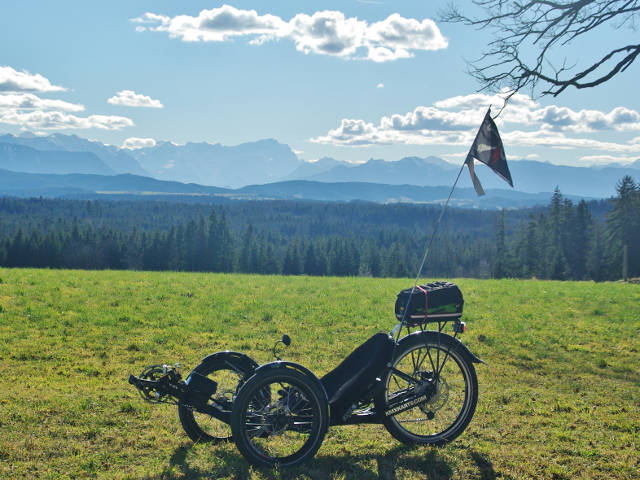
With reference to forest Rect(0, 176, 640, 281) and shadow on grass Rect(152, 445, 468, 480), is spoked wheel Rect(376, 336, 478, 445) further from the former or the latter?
forest Rect(0, 176, 640, 281)

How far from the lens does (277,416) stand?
571cm

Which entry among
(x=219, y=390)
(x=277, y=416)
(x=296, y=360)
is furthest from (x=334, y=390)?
(x=296, y=360)

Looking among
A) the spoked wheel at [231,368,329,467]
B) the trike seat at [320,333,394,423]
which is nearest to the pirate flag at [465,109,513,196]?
the trike seat at [320,333,394,423]

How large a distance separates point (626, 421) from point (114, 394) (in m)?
7.63

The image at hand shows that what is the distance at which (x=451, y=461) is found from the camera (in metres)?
5.79

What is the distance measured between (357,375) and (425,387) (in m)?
0.96

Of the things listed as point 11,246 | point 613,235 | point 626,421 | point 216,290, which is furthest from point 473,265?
point 626,421

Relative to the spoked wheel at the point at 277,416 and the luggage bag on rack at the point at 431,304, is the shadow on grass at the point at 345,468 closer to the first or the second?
the spoked wheel at the point at 277,416

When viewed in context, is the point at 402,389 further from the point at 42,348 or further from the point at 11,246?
the point at 11,246

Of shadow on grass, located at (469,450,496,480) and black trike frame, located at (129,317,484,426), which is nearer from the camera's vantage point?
shadow on grass, located at (469,450,496,480)

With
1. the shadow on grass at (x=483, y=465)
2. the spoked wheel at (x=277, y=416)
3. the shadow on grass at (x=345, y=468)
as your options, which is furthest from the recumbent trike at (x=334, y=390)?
the shadow on grass at (x=483, y=465)

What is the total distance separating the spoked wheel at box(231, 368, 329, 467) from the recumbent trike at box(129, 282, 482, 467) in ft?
0.04

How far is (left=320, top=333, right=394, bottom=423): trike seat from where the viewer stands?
19.5ft

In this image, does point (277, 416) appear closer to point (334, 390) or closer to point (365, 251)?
point (334, 390)
